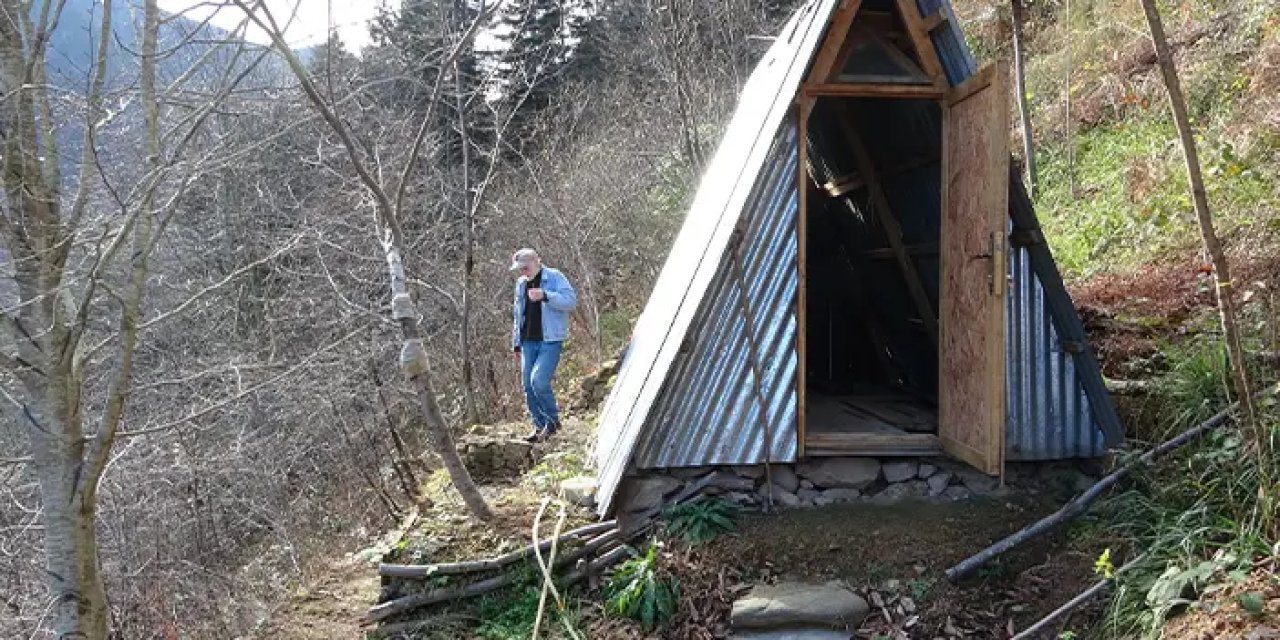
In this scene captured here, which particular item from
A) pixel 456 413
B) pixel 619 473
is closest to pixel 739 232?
pixel 619 473

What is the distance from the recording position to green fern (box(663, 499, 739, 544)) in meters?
4.64

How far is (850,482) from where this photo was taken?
5.00 m

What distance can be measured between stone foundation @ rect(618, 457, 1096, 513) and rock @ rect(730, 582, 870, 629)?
719mm

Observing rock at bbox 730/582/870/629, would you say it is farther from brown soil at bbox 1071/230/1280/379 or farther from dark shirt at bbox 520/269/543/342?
dark shirt at bbox 520/269/543/342

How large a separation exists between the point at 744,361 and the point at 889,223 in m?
2.15

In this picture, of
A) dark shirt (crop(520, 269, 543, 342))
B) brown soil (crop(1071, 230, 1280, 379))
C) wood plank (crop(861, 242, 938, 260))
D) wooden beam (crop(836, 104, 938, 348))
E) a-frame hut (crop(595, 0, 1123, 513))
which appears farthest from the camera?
dark shirt (crop(520, 269, 543, 342))

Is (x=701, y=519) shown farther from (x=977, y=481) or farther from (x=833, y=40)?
(x=833, y=40)

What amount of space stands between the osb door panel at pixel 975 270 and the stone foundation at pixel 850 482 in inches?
10.5

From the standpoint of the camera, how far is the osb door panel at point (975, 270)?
4.32 m

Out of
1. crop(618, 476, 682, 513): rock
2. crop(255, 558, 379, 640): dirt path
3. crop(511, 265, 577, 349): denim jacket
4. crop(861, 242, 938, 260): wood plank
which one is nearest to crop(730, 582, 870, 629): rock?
crop(618, 476, 682, 513): rock

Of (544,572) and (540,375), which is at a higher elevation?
(540,375)

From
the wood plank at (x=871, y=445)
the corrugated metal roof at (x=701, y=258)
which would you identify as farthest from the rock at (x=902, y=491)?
the corrugated metal roof at (x=701, y=258)

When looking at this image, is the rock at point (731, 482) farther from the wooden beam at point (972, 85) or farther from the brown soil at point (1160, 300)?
the brown soil at point (1160, 300)

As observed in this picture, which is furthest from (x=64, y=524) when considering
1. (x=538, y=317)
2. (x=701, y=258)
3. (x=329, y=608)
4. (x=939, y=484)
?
(x=939, y=484)
